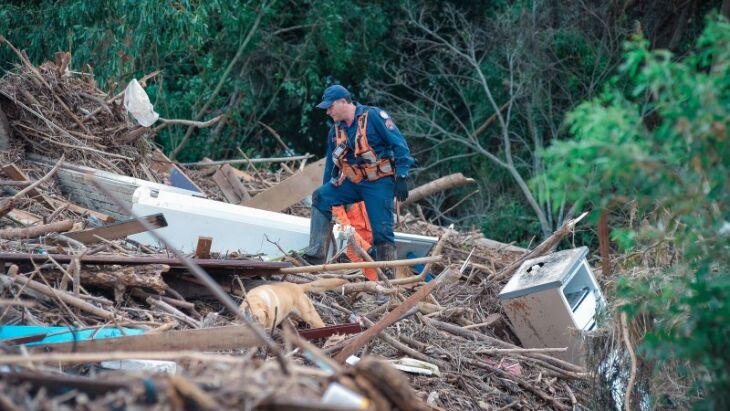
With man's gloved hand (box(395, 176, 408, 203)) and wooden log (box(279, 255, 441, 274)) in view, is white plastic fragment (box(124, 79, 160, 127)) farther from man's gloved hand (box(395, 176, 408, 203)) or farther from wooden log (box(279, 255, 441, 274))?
wooden log (box(279, 255, 441, 274))

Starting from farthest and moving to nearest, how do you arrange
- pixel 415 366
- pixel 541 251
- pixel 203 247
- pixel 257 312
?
pixel 541 251 < pixel 203 247 < pixel 415 366 < pixel 257 312

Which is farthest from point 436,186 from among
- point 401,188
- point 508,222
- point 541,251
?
point 508,222

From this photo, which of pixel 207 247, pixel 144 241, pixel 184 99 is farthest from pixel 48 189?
pixel 184 99

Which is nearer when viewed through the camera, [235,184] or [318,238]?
[318,238]

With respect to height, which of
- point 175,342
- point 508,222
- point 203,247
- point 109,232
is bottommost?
point 508,222

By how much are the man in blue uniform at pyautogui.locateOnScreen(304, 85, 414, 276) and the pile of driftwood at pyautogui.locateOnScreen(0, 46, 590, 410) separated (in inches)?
25.8

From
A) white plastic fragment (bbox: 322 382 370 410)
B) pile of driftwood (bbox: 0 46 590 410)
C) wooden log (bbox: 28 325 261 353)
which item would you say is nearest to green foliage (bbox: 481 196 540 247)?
pile of driftwood (bbox: 0 46 590 410)

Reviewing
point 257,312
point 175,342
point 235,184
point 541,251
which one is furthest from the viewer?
point 235,184

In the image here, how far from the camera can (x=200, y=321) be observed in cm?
591

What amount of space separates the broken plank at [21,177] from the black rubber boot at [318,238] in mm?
2258

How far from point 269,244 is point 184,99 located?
339 inches

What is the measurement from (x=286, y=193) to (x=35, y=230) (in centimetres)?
352

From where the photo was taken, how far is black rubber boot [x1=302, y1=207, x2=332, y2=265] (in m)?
8.36

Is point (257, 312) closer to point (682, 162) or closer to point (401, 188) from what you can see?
point (682, 162)
